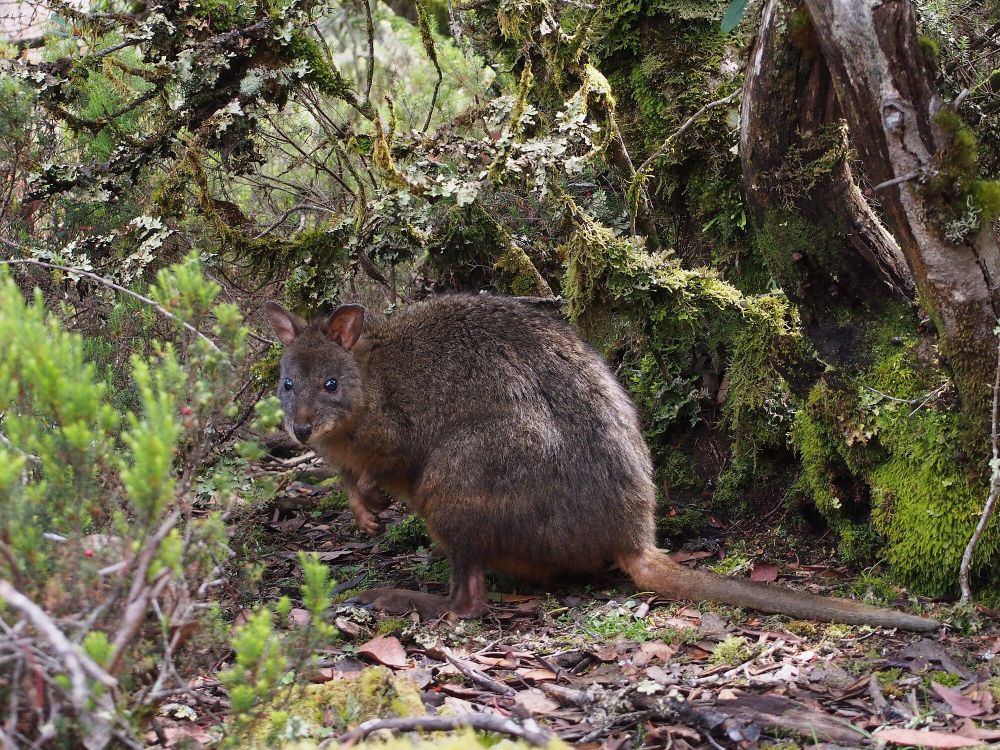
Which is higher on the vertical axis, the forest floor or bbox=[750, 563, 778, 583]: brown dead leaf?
bbox=[750, 563, 778, 583]: brown dead leaf

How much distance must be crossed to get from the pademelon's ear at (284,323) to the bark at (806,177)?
280 centimetres

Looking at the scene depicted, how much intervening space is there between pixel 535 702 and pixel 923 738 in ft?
4.86

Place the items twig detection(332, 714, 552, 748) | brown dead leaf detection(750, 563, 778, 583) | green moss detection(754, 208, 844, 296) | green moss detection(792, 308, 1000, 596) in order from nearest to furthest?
1. twig detection(332, 714, 552, 748)
2. green moss detection(792, 308, 1000, 596)
3. green moss detection(754, 208, 844, 296)
4. brown dead leaf detection(750, 563, 778, 583)

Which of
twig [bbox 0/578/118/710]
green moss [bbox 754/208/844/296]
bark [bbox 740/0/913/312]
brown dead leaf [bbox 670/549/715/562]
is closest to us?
twig [bbox 0/578/118/710]

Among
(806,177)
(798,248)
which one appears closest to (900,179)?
(806,177)

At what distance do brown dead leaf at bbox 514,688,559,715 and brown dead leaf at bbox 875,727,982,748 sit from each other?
1.26 m

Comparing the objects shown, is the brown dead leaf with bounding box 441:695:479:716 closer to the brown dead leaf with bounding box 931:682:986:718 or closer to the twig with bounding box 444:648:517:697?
the twig with bounding box 444:648:517:697

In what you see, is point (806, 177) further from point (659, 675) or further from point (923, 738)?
point (923, 738)

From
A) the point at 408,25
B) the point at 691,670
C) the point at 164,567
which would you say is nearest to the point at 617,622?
the point at 691,670

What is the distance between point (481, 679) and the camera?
13.6 feet

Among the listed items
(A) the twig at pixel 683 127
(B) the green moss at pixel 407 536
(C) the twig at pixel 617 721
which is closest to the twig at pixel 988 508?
(C) the twig at pixel 617 721

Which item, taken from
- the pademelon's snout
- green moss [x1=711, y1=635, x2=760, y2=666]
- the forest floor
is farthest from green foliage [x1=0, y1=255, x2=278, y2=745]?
the pademelon's snout

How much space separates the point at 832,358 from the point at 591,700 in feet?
8.10

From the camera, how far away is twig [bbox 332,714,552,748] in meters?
2.98
